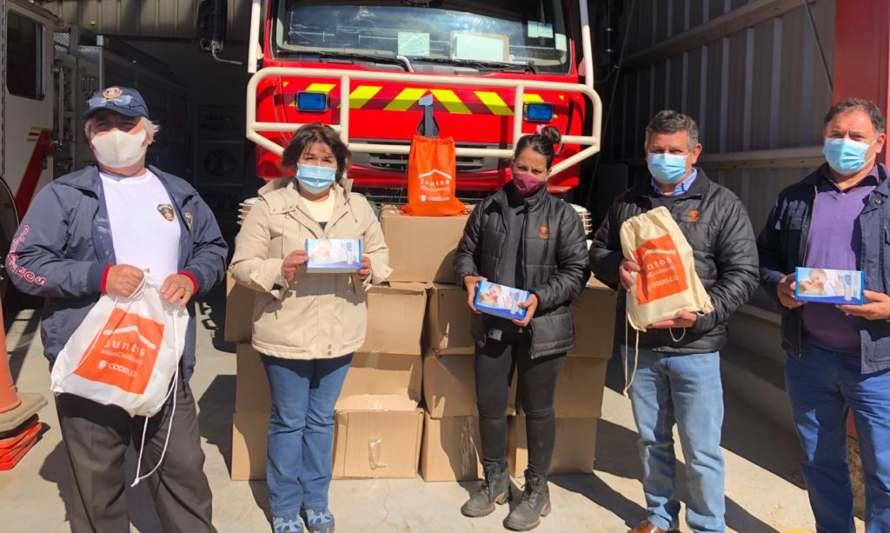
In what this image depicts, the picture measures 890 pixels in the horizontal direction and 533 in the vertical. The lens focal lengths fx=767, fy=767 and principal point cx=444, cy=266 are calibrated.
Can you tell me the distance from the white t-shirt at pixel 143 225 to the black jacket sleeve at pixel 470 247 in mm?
1273

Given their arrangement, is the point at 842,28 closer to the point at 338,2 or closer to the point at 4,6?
the point at 338,2

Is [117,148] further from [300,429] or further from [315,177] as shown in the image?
[300,429]

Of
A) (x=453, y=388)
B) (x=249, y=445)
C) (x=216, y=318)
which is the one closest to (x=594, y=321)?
(x=453, y=388)

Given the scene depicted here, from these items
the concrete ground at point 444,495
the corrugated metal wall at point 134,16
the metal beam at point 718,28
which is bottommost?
the concrete ground at point 444,495

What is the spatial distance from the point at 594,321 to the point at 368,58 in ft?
7.59

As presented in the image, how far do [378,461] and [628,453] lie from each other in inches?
58.7

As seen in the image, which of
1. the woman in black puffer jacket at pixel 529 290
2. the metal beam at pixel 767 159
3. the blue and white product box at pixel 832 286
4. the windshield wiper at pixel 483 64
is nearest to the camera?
the blue and white product box at pixel 832 286

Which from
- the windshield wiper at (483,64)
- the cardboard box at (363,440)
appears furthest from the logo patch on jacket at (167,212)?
the windshield wiper at (483,64)

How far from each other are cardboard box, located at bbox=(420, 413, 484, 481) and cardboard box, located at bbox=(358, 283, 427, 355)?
410mm

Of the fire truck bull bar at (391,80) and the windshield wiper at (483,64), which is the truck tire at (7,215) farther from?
the windshield wiper at (483,64)

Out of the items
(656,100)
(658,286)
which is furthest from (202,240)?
(656,100)

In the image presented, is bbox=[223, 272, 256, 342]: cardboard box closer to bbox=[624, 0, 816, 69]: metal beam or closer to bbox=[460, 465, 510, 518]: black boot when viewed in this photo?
bbox=[460, 465, 510, 518]: black boot

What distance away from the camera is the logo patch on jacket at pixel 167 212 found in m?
2.67

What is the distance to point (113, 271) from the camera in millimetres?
2459
